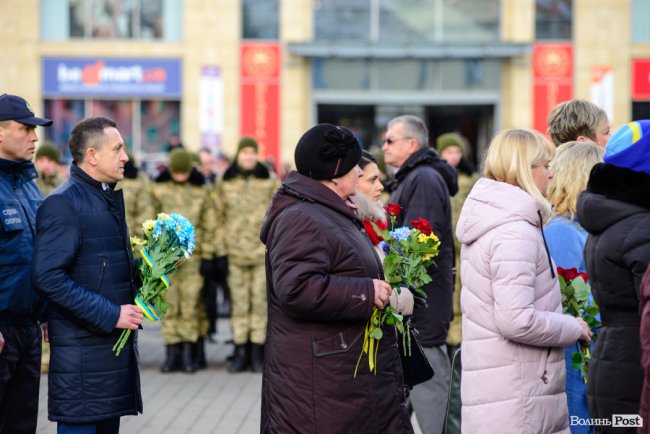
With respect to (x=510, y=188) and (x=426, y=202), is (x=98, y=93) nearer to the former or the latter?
(x=426, y=202)

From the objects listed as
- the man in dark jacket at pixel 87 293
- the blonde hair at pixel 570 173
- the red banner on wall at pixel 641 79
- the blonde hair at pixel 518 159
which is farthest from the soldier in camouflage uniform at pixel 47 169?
the red banner on wall at pixel 641 79

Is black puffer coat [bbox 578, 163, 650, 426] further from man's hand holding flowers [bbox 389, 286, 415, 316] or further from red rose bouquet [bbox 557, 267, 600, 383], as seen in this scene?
man's hand holding flowers [bbox 389, 286, 415, 316]

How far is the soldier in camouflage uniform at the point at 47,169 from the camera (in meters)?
10.5

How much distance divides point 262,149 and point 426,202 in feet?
65.6

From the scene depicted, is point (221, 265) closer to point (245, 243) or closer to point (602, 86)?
point (245, 243)

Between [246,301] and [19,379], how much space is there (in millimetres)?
5021

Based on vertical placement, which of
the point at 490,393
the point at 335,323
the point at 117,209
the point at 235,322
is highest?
the point at 117,209

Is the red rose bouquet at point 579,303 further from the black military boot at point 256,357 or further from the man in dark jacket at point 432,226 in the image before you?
the black military boot at point 256,357

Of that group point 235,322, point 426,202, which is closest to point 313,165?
point 426,202

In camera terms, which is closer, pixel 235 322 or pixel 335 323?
pixel 335 323

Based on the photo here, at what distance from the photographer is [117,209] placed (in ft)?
18.0

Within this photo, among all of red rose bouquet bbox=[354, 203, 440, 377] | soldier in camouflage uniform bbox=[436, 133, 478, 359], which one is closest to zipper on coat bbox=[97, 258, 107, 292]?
red rose bouquet bbox=[354, 203, 440, 377]

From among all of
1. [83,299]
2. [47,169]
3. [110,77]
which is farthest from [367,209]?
[110,77]

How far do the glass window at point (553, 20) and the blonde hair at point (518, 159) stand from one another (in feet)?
76.4
